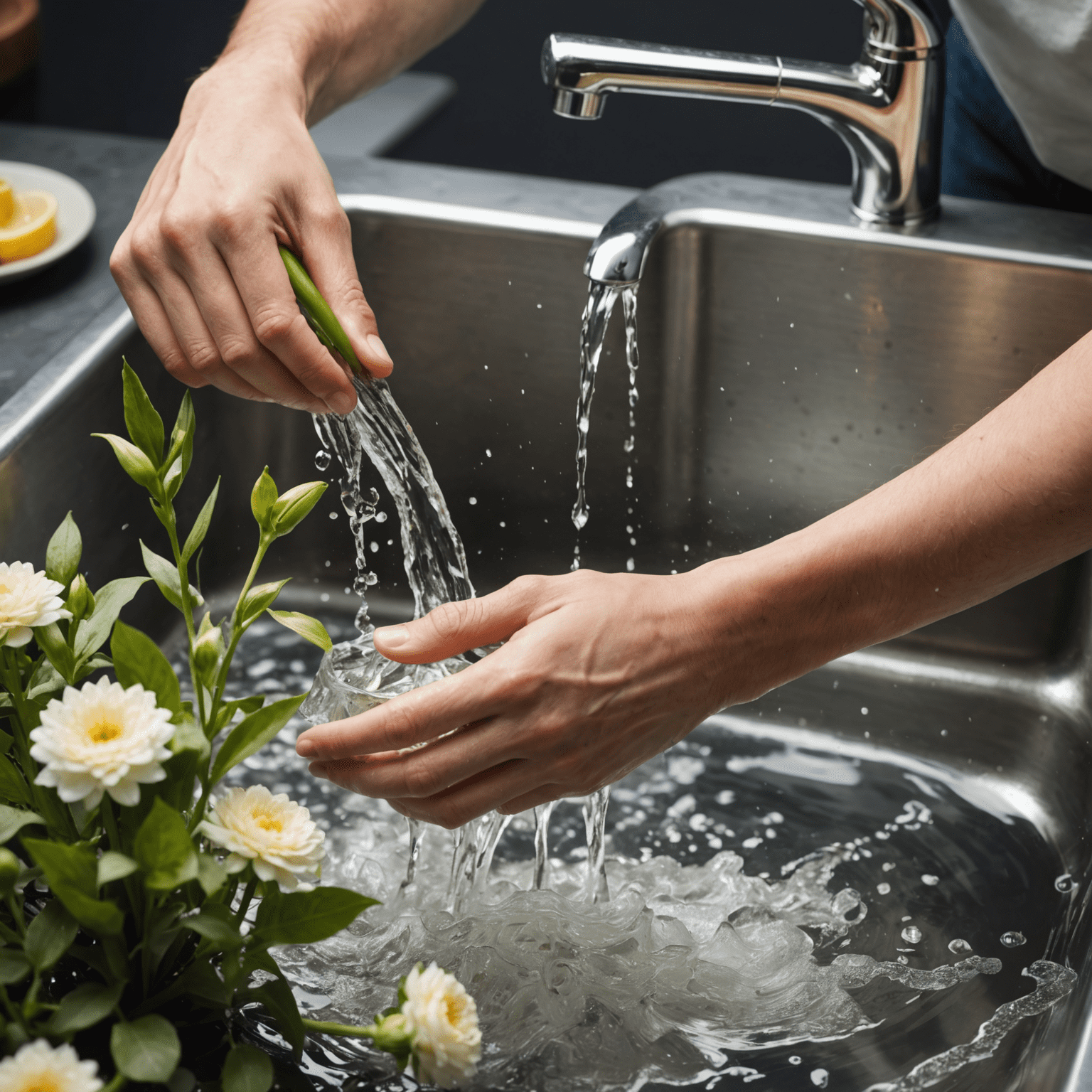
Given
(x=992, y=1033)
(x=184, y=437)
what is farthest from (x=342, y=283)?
(x=992, y=1033)

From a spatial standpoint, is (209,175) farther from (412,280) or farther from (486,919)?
(486,919)

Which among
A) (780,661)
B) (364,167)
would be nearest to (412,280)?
(364,167)

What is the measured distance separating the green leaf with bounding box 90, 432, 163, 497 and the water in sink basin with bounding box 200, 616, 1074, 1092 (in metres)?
0.27

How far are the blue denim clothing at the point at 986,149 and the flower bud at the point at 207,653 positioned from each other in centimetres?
75

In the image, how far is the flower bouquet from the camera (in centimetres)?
40

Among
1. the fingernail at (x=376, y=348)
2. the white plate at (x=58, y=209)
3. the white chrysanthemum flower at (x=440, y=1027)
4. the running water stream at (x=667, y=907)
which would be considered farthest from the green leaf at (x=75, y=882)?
the white plate at (x=58, y=209)

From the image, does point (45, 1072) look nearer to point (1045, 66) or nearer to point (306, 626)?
point (306, 626)

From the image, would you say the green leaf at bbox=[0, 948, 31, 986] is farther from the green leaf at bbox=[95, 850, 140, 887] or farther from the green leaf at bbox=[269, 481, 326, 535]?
the green leaf at bbox=[269, 481, 326, 535]

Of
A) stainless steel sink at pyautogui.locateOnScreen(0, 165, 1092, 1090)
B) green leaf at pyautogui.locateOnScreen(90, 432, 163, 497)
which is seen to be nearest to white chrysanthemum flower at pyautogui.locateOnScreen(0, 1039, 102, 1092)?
green leaf at pyautogui.locateOnScreen(90, 432, 163, 497)

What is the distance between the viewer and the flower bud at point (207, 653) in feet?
1.49

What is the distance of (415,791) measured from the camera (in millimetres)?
537

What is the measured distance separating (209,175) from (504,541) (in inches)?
15.1

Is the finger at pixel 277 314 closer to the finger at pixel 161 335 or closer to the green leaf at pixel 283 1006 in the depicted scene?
the finger at pixel 161 335

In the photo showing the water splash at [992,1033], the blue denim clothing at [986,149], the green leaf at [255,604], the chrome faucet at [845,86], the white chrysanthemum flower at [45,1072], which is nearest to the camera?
the white chrysanthemum flower at [45,1072]
